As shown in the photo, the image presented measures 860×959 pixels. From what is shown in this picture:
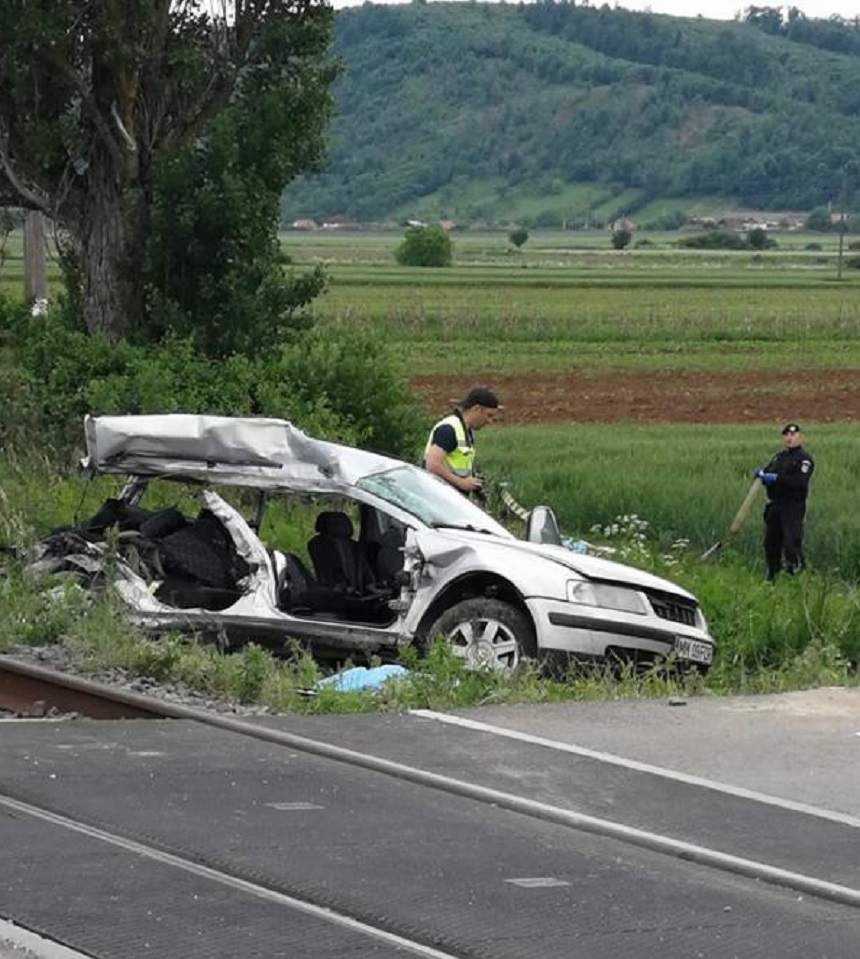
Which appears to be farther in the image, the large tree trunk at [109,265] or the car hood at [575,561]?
the large tree trunk at [109,265]

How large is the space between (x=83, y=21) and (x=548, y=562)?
566 inches

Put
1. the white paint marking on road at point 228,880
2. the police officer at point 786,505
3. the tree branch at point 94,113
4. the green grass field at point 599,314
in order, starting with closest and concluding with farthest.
Answer: the white paint marking on road at point 228,880, the police officer at point 786,505, the tree branch at point 94,113, the green grass field at point 599,314

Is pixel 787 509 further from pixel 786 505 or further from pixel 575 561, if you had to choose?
pixel 575 561

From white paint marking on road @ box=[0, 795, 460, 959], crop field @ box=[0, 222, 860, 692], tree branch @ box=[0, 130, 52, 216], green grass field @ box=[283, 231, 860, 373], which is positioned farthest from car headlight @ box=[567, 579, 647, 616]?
tree branch @ box=[0, 130, 52, 216]

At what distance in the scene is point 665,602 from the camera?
43.1 ft

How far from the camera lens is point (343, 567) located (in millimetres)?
13484

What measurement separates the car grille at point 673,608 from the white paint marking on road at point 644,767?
236 cm

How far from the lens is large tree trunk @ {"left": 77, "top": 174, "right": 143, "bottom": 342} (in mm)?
25844

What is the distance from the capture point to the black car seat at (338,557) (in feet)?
44.2

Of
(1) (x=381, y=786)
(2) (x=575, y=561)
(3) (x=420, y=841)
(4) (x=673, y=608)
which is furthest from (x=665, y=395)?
(3) (x=420, y=841)

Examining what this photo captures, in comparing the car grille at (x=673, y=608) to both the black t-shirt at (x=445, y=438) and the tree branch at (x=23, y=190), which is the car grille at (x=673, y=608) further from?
the tree branch at (x=23, y=190)

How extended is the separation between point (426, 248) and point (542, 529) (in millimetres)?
130697

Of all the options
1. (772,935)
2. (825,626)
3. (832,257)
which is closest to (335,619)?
(825,626)

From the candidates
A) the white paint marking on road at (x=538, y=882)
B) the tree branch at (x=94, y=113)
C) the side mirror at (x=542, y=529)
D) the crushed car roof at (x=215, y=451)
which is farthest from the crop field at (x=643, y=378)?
the white paint marking on road at (x=538, y=882)
